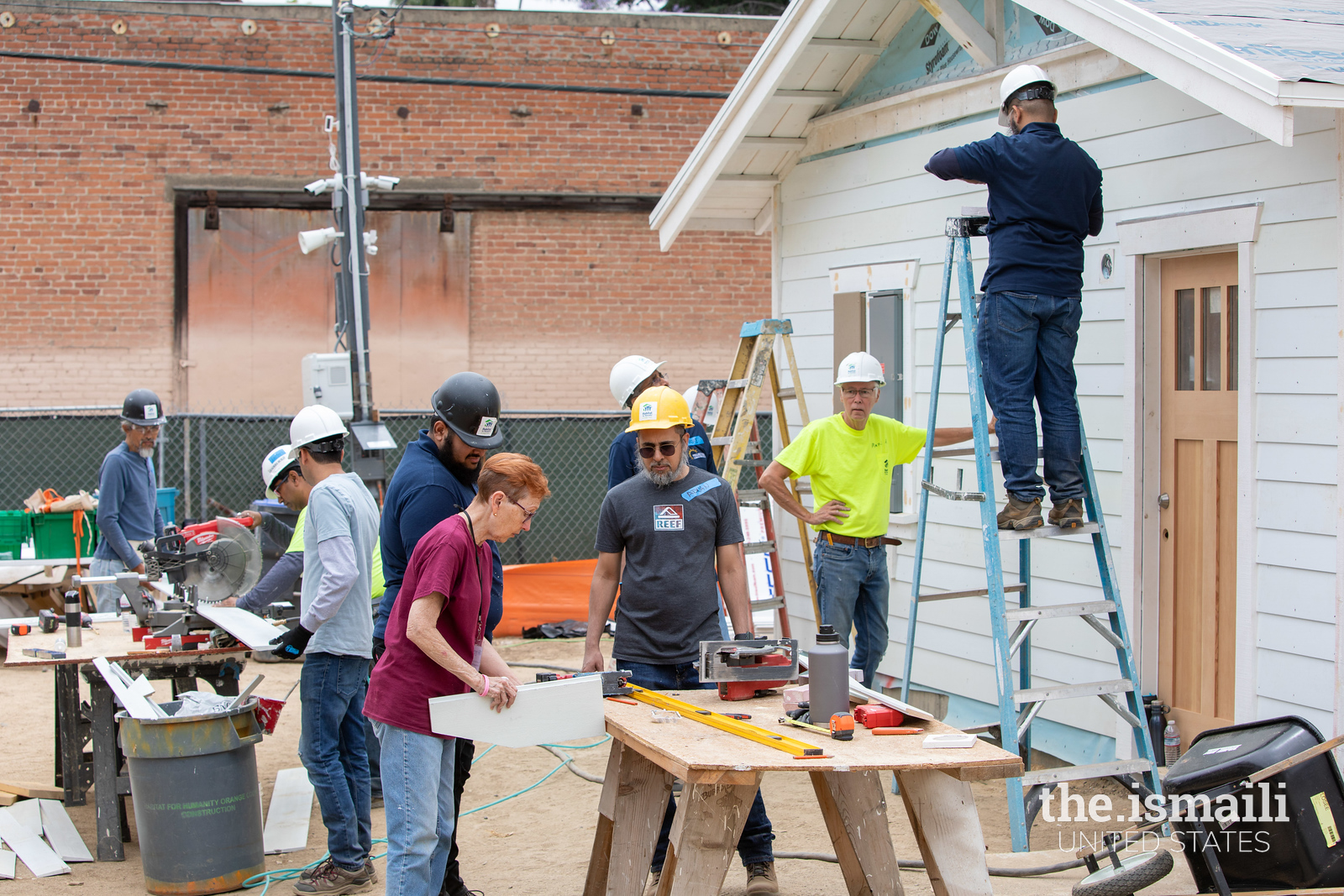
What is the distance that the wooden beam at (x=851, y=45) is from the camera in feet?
25.2

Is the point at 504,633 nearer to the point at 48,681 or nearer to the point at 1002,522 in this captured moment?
the point at 48,681

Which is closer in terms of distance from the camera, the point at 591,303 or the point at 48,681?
the point at 48,681

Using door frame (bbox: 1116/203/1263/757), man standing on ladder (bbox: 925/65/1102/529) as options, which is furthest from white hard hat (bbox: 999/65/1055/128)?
door frame (bbox: 1116/203/1263/757)

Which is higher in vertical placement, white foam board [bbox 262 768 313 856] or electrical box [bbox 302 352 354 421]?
electrical box [bbox 302 352 354 421]

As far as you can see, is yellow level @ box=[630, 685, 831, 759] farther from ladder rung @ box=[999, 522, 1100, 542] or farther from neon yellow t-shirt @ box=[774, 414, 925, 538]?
neon yellow t-shirt @ box=[774, 414, 925, 538]

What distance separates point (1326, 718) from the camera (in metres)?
5.14

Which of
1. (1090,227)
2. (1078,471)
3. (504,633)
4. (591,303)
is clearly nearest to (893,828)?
(1078,471)

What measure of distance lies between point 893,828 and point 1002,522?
69.7 inches

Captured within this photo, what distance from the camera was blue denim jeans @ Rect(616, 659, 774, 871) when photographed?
4.98 metres

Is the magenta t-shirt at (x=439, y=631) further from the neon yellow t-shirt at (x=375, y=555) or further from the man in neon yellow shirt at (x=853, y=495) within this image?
the man in neon yellow shirt at (x=853, y=495)

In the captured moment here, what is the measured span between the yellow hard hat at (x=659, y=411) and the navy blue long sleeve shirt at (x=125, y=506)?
5.59 m

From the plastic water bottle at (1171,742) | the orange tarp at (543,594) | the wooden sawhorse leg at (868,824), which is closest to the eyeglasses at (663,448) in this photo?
the wooden sawhorse leg at (868,824)

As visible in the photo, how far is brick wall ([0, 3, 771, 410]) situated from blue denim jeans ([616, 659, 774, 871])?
11486 mm

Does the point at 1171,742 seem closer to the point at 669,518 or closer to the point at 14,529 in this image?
the point at 669,518
